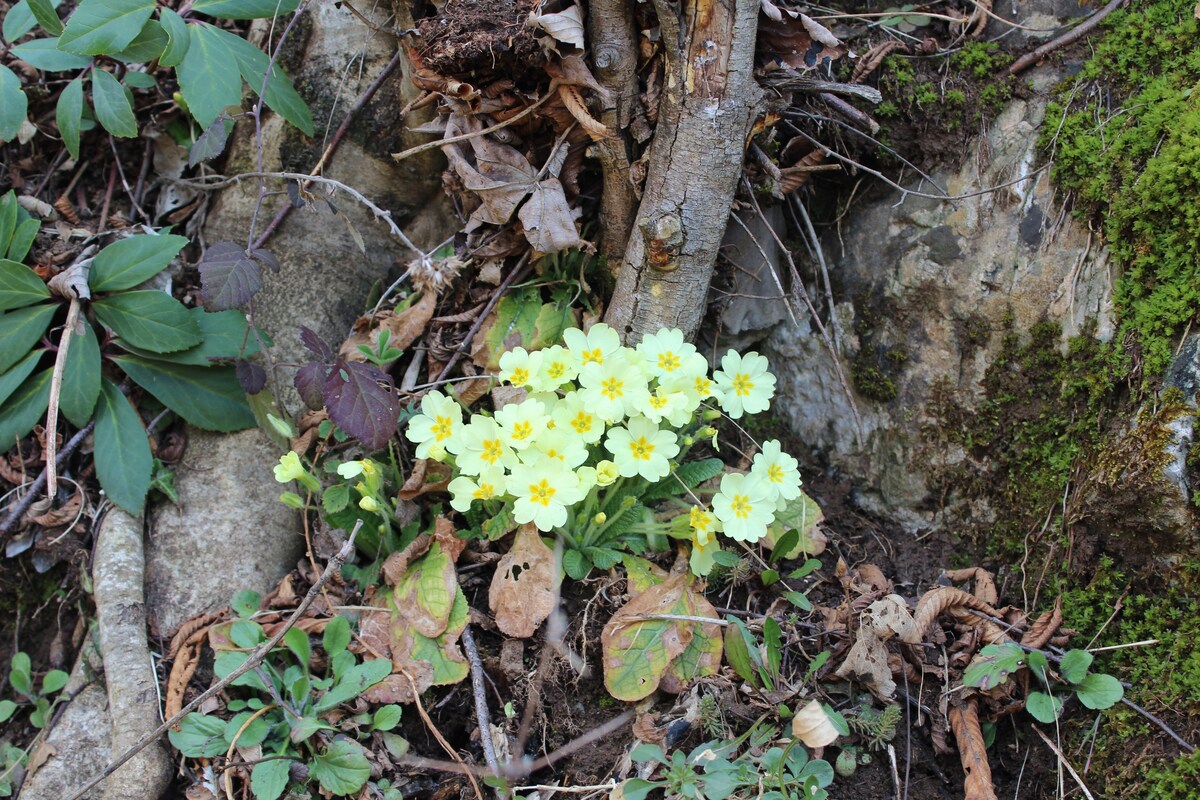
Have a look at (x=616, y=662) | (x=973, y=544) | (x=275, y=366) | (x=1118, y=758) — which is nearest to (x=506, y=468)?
(x=616, y=662)

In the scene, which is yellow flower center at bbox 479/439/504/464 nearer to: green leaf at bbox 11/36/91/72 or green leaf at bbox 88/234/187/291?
green leaf at bbox 88/234/187/291

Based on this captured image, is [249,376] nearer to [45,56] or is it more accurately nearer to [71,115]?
[71,115]

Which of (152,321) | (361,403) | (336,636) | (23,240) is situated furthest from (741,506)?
(23,240)

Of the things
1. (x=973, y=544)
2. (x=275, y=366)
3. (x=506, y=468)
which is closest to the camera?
(x=506, y=468)

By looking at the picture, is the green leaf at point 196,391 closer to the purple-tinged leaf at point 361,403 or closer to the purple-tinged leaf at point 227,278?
the purple-tinged leaf at point 227,278

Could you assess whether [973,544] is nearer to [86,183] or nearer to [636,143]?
[636,143]

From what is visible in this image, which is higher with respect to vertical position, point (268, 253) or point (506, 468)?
point (268, 253)

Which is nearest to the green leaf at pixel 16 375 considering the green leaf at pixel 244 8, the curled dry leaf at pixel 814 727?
the green leaf at pixel 244 8
